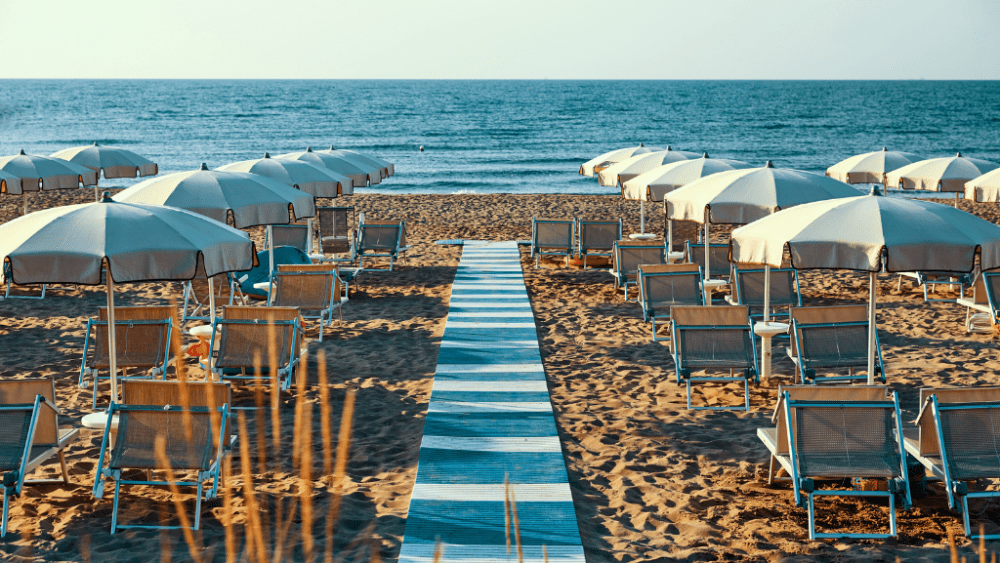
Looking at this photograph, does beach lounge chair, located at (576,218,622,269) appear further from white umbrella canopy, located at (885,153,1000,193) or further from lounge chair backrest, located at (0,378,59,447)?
lounge chair backrest, located at (0,378,59,447)

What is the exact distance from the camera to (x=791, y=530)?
Result: 4645mm

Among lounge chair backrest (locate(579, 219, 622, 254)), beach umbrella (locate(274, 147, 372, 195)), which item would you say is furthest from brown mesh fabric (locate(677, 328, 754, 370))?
beach umbrella (locate(274, 147, 372, 195))

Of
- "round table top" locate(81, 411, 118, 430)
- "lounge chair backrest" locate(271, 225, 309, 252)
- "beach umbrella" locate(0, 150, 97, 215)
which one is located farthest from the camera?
"lounge chair backrest" locate(271, 225, 309, 252)

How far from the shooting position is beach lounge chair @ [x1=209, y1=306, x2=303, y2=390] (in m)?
6.95

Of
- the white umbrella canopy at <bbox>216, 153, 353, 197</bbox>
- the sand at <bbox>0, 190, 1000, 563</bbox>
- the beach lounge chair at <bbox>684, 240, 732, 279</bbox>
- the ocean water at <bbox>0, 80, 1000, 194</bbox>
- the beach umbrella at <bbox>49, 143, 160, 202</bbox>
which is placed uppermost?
the ocean water at <bbox>0, 80, 1000, 194</bbox>

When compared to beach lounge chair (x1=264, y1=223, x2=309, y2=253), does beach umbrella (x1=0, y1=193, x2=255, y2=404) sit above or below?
above

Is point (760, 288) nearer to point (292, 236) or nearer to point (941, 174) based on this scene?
point (941, 174)

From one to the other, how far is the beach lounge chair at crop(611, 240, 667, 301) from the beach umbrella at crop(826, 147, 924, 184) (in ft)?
18.8

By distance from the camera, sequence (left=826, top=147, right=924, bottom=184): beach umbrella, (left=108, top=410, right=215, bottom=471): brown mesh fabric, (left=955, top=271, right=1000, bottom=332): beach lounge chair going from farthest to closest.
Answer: (left=826, top=147, right=924, bottom=184): beach umbrella, (left=955, top=271, right=1000, bottom=332): beach lounge chair, (left=108, top=410, right=215, bottom=471): brown mesh fabric

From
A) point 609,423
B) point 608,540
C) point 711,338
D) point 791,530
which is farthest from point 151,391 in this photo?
point 711,338

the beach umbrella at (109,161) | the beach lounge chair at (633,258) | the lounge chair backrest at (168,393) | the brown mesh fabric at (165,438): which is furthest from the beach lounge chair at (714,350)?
the beach umbrella at (109,161)

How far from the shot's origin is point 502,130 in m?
57.8

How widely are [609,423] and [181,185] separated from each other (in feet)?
15.2

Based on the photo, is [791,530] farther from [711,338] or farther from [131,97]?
[131,97]
